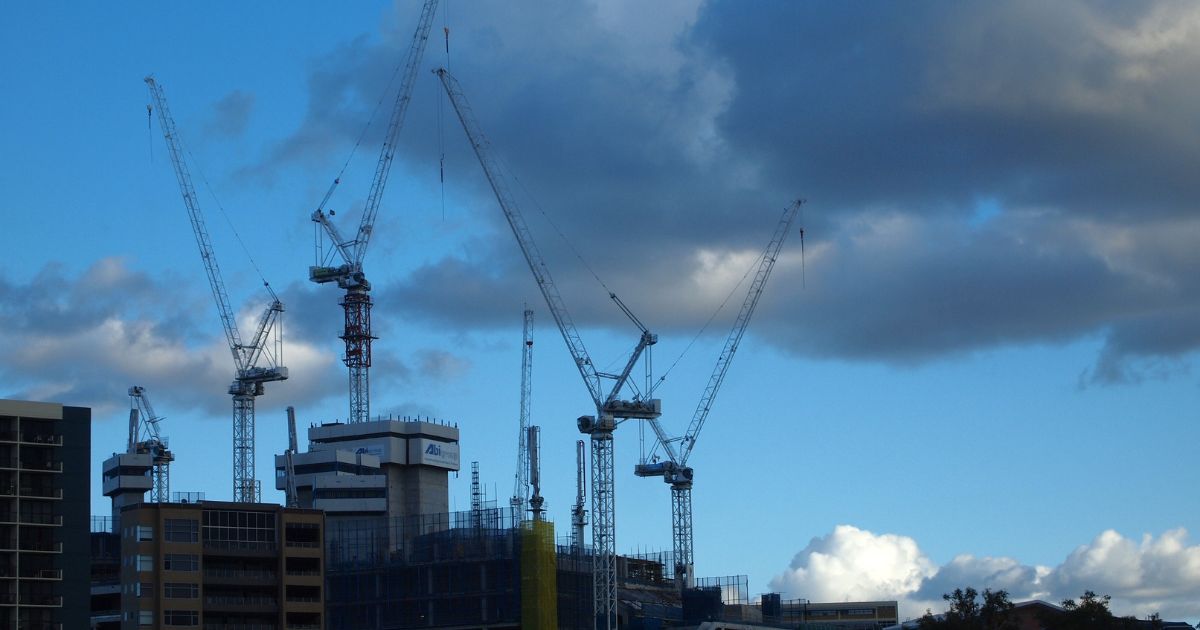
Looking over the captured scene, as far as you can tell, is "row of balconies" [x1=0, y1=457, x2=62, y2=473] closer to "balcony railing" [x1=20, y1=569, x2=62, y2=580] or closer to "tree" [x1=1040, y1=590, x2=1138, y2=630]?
"balcony railing" [x1=20, y1=569, x2=62, y2=580]

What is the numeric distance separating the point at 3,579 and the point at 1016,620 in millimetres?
97850

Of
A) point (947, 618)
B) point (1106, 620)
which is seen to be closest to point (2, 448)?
point (947, 618)

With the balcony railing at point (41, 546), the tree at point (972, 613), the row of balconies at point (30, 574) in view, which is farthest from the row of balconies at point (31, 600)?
the tree at point (972, 613)

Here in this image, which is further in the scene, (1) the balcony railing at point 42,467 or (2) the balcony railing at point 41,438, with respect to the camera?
(2) the balcony railing at point 41,438

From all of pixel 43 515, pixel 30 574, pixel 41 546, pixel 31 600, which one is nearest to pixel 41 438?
pixel 43 515

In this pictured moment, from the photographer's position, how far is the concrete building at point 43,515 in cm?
19200

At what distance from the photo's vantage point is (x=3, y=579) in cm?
19125

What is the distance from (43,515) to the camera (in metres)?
194

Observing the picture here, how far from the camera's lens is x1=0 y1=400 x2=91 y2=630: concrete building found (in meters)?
192

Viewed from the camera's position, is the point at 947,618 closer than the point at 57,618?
Yes

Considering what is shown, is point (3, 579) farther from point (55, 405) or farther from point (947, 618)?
point (947, 618)

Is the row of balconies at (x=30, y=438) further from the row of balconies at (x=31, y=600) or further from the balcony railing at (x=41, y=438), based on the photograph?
the row of balconies at (x=31, y=600)

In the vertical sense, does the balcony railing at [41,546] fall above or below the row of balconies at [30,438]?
below

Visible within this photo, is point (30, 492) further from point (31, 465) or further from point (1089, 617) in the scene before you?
point (1089, 617)
